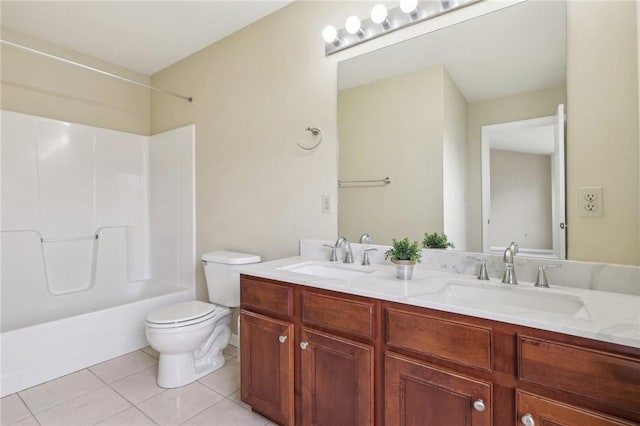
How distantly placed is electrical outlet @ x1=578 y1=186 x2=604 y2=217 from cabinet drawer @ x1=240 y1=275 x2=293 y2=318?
127cm

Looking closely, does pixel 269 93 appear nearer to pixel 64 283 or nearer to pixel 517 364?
pixel 517 364

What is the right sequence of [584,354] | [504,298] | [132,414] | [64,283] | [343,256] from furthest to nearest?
1. [64,283]
2. [343,256]
3. [132,414]
4. [504,298]
5. [584,354]

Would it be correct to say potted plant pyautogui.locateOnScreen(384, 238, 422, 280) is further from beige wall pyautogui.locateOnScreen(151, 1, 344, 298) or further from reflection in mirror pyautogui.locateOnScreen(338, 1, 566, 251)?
beige wall pyautogui.locateOnScreen(151, 1, 344, 298)

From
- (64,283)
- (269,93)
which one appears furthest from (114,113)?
(269,93)


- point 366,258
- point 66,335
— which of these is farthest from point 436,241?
point 66,335

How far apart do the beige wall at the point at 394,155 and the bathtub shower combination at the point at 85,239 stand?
1.57 meters

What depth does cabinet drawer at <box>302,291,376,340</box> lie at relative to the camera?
4.02ft

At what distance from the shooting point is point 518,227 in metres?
1.43

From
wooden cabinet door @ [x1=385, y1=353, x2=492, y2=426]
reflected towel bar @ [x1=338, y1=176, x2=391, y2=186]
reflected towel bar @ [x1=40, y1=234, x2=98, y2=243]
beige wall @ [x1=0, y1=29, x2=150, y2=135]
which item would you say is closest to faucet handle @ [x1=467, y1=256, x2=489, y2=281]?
wooden cabinet door @ [x1=385, y1=353, x2=492, y2=426]

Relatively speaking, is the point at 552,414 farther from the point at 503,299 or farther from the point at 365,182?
the point at 365,182

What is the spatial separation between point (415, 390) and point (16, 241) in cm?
303

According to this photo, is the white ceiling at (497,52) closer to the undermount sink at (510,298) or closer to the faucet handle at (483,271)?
the faucet handle at (483,271)

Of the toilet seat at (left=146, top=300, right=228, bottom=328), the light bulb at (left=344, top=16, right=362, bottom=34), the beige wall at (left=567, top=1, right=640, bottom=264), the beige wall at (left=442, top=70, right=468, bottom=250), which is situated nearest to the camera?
the beige wall at (left=567, top=1, right=640, bottom=264)

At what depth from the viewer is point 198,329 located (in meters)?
2.00
